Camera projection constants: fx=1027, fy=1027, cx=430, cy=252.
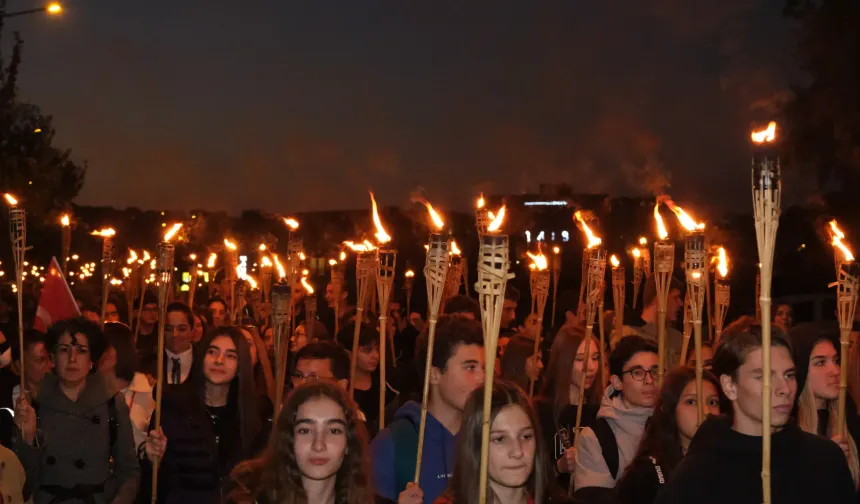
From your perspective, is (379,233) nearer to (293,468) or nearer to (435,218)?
(435,218)

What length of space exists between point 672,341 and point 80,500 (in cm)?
659

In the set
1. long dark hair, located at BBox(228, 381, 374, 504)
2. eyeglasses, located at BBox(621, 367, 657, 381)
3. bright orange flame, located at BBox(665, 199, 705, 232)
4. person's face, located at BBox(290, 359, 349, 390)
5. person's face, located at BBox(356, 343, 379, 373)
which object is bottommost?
long dark hair, located at BBox(228, 381, 374, 504)

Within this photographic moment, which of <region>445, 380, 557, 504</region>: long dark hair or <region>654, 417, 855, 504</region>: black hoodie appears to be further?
<region>445, 380, 557, 504</region>: long dark hair

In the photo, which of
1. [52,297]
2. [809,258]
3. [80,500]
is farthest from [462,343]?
[809,258]

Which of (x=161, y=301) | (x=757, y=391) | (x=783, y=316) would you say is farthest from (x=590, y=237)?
(x=783, y=316)

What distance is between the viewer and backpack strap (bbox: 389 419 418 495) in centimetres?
549

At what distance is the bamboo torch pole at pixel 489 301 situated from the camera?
4109 millimetres

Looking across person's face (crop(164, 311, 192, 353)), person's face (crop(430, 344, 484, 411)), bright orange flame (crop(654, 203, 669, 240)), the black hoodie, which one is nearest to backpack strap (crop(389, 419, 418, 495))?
person's face (crop(430, 344, 484, 411))

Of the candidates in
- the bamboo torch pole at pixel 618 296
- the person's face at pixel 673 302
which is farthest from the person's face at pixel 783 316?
the bamboo torch pole at pixel 618 296

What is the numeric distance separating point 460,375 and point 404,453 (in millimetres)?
626

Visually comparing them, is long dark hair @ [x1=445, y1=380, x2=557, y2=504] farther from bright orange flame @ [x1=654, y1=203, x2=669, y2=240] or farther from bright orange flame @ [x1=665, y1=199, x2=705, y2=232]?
bright orange flame @ [x1=654, y1=203, x2=669, y2=240]

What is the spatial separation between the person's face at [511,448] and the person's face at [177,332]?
5.81 metres

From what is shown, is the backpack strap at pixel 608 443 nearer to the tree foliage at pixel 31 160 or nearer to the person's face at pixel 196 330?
the person's face at pixel 196 330

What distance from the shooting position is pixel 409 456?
5516 mm
